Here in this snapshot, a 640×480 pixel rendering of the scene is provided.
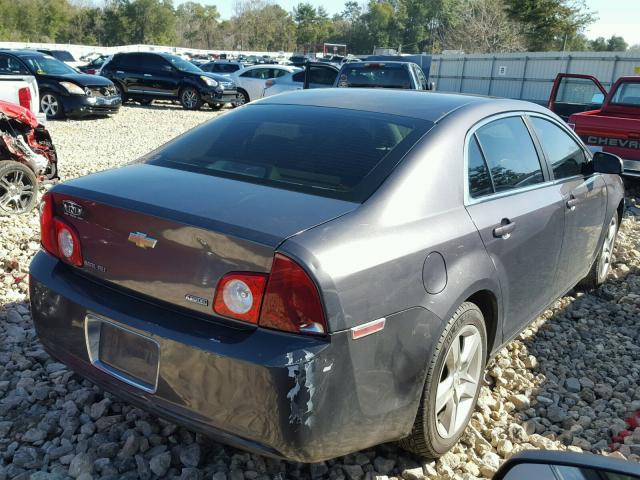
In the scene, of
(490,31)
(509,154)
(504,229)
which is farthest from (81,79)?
(490,31)

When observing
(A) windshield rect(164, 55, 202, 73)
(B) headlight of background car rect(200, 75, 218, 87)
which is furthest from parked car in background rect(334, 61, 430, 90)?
(A) windshield rect(164, 55, 202, 73)

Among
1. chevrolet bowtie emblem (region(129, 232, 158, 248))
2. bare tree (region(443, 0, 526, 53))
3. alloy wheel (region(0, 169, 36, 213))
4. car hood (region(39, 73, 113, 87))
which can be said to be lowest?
alloy wheel (region(0, 169, 36, 213))

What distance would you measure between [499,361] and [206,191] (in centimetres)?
235

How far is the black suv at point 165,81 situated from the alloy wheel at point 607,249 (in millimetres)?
15272

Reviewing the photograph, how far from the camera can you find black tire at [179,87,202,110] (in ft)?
62.2

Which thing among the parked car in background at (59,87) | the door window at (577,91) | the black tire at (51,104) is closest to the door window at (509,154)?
the door window at (577,91)

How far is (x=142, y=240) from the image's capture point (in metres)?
2.38

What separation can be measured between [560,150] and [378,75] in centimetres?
813

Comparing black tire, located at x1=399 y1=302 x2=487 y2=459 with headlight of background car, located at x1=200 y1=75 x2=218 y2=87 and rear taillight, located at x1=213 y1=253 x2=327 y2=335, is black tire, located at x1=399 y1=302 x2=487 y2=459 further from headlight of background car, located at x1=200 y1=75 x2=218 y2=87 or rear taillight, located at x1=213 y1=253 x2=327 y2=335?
headlight of background car, located at x1=200 y1=75 x2=218 y2=87

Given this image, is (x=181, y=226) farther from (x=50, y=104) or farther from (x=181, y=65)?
(x=181, y=65)

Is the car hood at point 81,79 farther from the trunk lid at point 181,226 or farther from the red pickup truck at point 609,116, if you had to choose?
the trunk lid at point 181,226

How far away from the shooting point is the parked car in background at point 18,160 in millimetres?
6277

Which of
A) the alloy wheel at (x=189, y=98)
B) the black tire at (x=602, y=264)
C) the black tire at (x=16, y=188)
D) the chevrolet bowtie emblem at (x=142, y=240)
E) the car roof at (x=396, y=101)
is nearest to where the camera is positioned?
the chevrolet bowtie emblem at (x=142, y=240)

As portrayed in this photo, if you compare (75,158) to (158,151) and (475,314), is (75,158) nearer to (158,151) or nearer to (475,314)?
(158,151)
